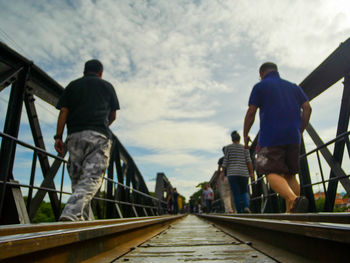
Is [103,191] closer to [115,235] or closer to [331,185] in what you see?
[115,235]

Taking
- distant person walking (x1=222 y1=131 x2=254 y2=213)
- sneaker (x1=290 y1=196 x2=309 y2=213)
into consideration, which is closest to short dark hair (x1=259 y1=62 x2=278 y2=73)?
sneaker (x1=290 y1=196 x2=309 y2=213)

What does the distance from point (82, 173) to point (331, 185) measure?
9.32 feet

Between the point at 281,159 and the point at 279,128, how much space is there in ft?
1.10

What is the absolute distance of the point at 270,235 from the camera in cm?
199

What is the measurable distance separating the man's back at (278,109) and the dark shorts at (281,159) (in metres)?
0.07

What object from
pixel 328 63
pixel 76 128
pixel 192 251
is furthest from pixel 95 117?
pixel 328 63

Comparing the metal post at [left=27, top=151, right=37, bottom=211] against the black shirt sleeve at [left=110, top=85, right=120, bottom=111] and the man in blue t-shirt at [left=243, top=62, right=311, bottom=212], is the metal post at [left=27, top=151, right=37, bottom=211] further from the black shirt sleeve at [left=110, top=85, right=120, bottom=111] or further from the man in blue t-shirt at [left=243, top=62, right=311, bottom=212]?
the man in blue t-shirt at [left=243, top=62, right=311, bottom=212]

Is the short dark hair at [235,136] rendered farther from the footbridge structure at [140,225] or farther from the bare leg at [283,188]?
the bare leg at [283,188]

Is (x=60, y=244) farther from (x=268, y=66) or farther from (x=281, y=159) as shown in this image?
(x=268, y=66)

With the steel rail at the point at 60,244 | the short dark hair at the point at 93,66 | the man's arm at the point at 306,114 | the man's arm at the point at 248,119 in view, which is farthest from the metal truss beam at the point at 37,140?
the man's arm at the point at 306,114

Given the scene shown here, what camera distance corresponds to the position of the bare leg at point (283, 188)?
2.88 metres

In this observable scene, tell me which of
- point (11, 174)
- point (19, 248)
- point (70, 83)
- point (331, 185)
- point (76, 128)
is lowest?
point (19, 248)

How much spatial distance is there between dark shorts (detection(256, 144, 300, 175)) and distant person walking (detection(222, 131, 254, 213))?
2.82 metres

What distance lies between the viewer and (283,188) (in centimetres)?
293
